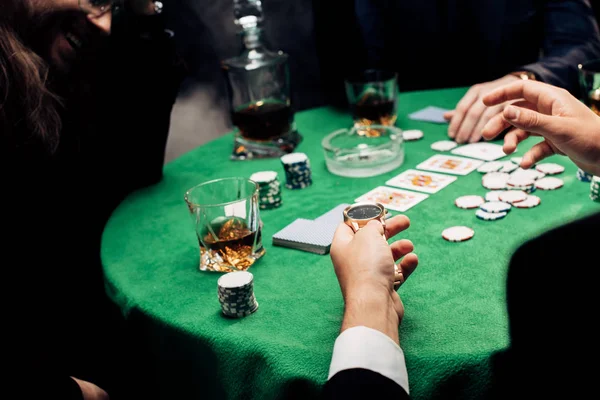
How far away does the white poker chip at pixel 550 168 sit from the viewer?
1.63 metres

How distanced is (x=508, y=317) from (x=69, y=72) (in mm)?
1863

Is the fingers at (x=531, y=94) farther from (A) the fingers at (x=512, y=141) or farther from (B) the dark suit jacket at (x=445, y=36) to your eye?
(B) the dark suit jacket at (x=445, y=36)

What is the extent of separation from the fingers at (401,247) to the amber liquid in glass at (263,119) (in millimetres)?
1108

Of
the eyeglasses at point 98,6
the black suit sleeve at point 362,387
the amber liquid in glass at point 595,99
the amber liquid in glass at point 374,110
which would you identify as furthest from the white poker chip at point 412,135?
the black suit sleeve at point 362,387

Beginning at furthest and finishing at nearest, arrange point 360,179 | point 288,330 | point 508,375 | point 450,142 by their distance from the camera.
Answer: point 450,142
point 360,179
point 288,330
point 508,375

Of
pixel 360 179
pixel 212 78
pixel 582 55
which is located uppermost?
pixel 582 55

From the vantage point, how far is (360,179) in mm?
1814

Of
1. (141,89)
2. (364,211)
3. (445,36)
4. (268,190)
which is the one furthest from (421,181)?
(445,36)

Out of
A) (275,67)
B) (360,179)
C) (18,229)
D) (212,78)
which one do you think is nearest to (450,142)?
(360,179)

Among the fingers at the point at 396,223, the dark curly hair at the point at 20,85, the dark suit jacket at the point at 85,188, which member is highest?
the dark curly hair at the point at 20,85

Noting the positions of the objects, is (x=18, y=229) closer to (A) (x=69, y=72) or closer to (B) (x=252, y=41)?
(A) (x=69, y=72)

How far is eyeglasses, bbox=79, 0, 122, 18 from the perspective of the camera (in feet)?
6.54

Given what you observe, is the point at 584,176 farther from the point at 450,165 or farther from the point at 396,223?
the point at 396,223

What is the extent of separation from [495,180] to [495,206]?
19 cm
